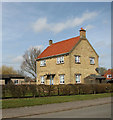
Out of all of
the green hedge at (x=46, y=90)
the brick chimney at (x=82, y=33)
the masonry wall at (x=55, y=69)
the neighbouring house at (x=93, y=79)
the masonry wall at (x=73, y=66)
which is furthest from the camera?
the brick chimney at (x=82, y=33)

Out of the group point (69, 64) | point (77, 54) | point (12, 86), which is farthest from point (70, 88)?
point (77, 54)

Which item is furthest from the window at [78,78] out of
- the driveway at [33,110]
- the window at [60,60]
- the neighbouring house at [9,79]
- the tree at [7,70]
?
the tree at [7,70]

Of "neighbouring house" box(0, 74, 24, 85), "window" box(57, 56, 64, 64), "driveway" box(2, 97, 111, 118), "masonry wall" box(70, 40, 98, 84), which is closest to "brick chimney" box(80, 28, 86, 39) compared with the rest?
"masonry wall" box(70, 40, 98, 84)

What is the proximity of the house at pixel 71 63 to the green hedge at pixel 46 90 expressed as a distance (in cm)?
761

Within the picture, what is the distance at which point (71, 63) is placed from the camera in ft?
98.6

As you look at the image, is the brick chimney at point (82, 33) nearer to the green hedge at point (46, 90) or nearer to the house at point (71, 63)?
the house at point (71, 63)

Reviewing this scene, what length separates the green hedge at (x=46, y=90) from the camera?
642 inches

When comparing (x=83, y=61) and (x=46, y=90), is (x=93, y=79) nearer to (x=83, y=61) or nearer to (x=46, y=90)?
(x=83, y=61)

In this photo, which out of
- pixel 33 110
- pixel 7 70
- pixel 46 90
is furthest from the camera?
pixel 7 70

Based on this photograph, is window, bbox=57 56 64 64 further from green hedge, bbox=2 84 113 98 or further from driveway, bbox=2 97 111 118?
driveway, bbox=2 97 111 118

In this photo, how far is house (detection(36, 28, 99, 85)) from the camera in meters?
30.3

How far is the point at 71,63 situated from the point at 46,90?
12.5 m

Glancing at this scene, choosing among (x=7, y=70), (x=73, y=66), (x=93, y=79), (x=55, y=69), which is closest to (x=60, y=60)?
(x=55, y=69)

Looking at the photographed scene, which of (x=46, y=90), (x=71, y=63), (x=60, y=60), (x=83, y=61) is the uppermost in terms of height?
(x=60, y=60)
